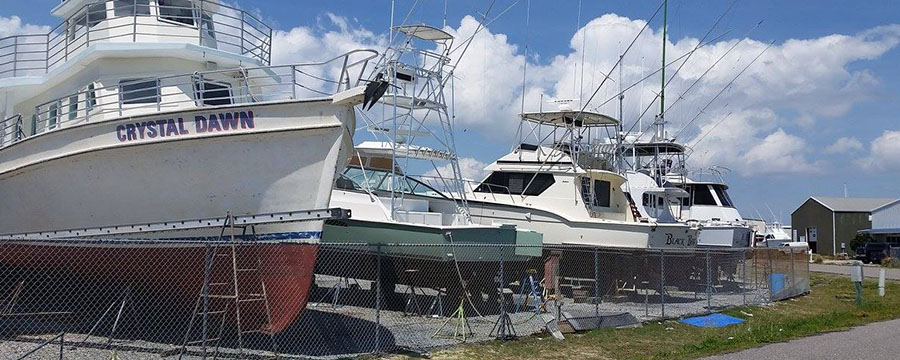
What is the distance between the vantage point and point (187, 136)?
10859 mm

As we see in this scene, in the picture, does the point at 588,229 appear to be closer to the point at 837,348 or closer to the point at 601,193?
the point at 601,193

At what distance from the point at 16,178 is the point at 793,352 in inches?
454

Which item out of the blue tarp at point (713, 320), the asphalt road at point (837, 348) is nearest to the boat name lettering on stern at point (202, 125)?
the asphalt road at point (837, 348)

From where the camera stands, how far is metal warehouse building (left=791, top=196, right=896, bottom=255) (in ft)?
192

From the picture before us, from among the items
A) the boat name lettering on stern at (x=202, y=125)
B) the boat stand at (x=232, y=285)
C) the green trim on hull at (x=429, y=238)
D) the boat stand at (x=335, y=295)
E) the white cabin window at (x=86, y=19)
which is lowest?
the boat stand at (x=335, y=295)

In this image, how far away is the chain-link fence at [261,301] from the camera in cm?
1047

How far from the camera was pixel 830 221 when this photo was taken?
59.0 metres

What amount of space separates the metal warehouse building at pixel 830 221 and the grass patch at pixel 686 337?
43.7m

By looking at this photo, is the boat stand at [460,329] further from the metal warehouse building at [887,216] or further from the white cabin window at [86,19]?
the metal warehouse building at [887,216]

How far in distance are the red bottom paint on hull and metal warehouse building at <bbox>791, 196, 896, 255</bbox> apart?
2187 inches

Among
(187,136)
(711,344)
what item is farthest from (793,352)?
(187,136)

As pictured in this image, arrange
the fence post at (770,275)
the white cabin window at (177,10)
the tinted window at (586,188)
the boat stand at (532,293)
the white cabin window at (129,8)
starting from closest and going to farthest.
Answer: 1. the boat stand at (532,293)
2. the white cabin window at (129,8)
3. the white cabin window at (177,10)
4. the fence post at (770,275)
5. the tinted window at (586,188)

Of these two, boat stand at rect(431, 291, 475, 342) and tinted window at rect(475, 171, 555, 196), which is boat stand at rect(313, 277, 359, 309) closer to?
boat stand at rect(431, 291, 475, 342)

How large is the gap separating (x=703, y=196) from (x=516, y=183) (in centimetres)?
1244
